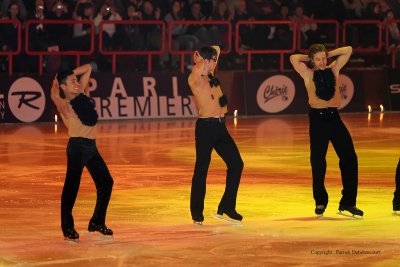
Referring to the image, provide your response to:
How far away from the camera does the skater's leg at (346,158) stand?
14.1 metres

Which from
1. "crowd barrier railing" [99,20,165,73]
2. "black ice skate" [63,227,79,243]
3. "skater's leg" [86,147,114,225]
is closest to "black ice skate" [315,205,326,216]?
"skater's leg" [86,147,114,225]

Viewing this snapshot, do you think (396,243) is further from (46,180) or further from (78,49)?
(78,49)

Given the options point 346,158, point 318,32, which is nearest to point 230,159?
point 346,158

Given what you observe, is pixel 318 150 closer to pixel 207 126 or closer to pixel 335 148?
pixel 335 148

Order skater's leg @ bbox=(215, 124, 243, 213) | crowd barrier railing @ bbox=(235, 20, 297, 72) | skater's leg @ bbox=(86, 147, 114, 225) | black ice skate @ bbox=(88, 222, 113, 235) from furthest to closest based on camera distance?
→ crowd barrier railing @ bbox=(235, 20, 297, 72)
skater's leg @ bbox=(215, 124, 243, 213)
black ice skate @ bbox=(88, 222, 113, 235)
skater's leg @ bbox=(86, 147, 114, 225)

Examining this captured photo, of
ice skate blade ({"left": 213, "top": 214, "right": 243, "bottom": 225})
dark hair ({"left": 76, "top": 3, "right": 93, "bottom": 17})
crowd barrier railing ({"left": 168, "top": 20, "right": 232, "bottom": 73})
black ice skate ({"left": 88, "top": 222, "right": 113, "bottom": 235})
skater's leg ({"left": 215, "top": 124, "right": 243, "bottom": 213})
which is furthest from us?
crowd barrier railing ({"left": 168, "top": 20, "right": 232, "bottom": 73})

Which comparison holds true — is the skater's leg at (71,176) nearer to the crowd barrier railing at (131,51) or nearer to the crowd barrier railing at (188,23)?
the crowd barrier railing at (131,51)

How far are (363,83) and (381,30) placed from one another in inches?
63.7

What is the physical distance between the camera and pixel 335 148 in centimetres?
1417

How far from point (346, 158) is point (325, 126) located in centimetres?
48

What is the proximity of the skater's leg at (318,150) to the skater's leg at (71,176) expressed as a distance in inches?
129

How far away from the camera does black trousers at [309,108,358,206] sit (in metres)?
14.1

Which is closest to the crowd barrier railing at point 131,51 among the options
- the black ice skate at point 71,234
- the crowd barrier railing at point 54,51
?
the crowd barrier railing at point 54,51

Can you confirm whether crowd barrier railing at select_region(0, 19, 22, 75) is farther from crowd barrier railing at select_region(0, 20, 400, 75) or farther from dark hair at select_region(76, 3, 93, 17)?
dark hair at select_region(76, 3, 93, 17)
